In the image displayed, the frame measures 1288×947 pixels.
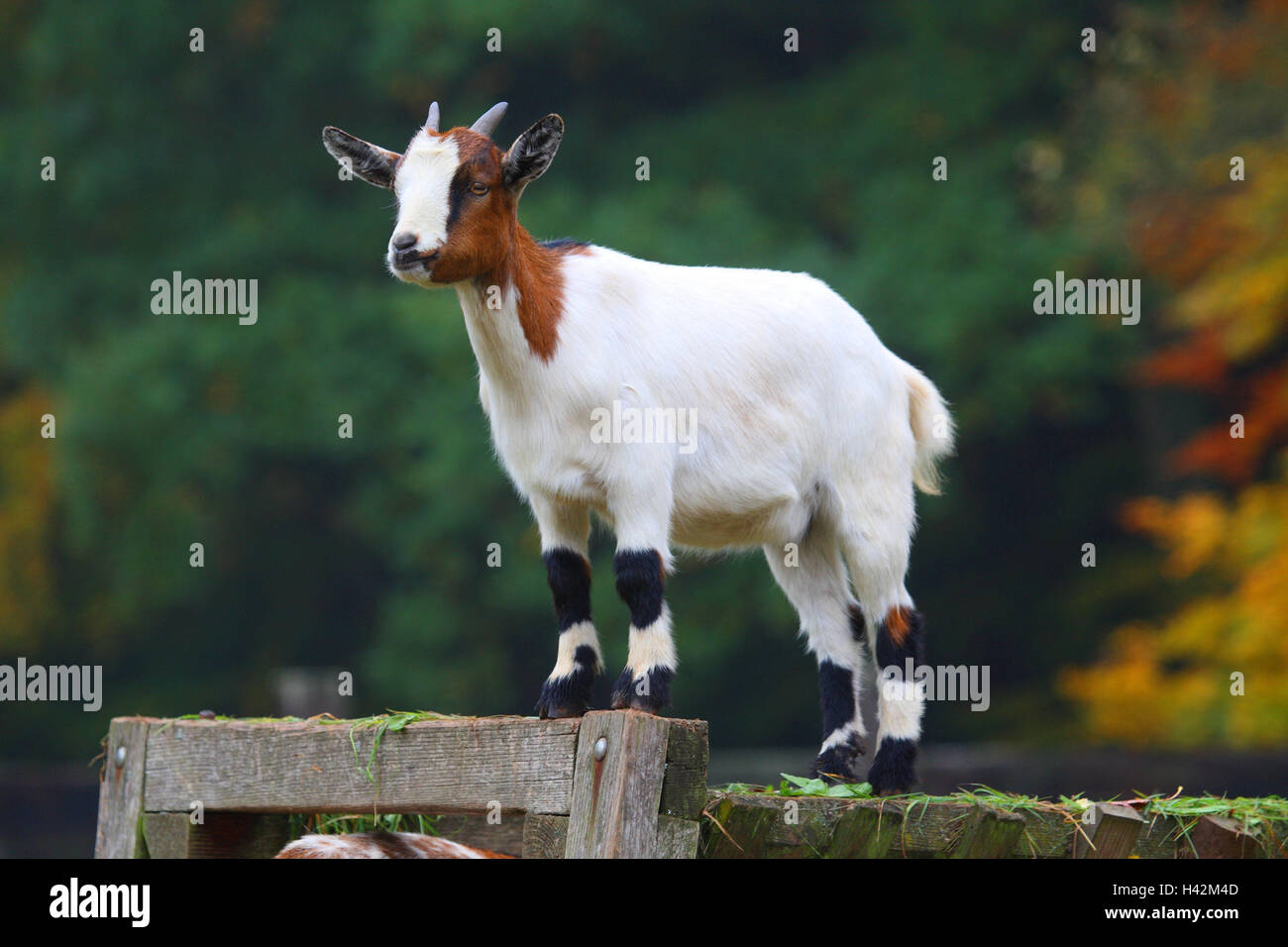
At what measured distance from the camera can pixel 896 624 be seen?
591cm

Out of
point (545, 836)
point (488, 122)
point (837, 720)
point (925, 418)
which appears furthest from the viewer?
point (925, 418)

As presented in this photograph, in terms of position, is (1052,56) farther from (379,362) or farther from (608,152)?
(379,362)

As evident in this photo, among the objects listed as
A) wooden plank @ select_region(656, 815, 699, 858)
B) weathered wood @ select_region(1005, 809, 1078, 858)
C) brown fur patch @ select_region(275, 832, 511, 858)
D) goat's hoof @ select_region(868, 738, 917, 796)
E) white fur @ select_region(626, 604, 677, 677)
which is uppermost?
white fur @ select_region(626, 604, 677, 677)

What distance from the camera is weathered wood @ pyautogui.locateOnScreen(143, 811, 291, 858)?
6254 millimetres

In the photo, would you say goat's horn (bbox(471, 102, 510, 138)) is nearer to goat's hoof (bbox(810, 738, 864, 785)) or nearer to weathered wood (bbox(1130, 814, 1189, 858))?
goat's hoof (bbox(810, 738, 864, 785))

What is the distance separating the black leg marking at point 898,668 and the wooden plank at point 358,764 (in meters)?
1.39

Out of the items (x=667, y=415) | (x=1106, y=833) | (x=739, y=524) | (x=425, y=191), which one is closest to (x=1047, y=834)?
(x=1106, y=833)

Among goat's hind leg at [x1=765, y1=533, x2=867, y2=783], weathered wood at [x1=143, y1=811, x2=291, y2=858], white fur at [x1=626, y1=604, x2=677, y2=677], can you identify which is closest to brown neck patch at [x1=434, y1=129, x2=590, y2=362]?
white fur at [x1=626, y1=604, x2=677, y2=677]

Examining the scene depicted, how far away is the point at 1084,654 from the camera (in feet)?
60.9

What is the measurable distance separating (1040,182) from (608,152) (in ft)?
15.5

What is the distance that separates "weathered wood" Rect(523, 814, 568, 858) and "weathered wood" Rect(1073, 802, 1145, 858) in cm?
181

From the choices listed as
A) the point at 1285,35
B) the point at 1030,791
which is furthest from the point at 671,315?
the point at 1285,35

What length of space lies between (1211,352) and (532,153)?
1246cm

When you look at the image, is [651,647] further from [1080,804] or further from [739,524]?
[1080,804]
